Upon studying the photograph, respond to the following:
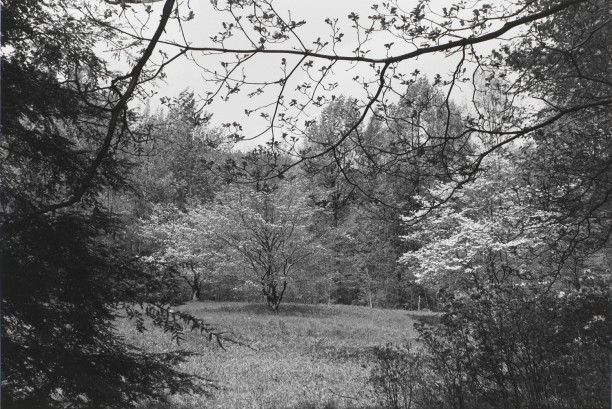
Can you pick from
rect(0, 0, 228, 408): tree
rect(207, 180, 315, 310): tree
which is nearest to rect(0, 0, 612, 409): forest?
rect(0, 0, 228, 408): tree

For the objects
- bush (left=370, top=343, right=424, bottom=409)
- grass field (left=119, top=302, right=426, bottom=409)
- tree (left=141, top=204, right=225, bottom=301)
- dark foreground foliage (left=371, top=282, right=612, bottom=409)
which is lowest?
grass field (left=119, top=302, right=426, bottom=409)

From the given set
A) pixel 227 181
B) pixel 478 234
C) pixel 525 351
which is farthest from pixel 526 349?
pixel 478 234

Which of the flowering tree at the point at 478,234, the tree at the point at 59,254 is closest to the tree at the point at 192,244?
the flowering tree at the point at 478,234

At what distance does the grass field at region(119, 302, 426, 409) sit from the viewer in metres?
7.20

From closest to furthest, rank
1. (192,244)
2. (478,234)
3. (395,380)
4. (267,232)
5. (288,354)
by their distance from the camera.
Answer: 1. (395,380)
2. (288,354)
3. (478,234)
4. (267,232)
5. (192,244)

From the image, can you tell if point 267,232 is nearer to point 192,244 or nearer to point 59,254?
point 192,244

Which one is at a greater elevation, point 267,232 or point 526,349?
point 267,232

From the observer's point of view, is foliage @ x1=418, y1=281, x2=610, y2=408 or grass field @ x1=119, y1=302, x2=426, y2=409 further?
grass field @ x1=119, y1=302, x2=426, y2=409

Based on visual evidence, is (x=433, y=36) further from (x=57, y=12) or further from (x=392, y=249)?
(x=392, y=249)

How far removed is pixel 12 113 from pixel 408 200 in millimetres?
3751

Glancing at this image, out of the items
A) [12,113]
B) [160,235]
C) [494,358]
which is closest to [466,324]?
[494,358]

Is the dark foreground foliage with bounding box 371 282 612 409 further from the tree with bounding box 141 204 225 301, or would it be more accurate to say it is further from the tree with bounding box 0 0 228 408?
the tree with bounding box 141 204 225 301

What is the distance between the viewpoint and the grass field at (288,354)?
720cm

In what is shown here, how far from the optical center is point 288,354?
11.7m
